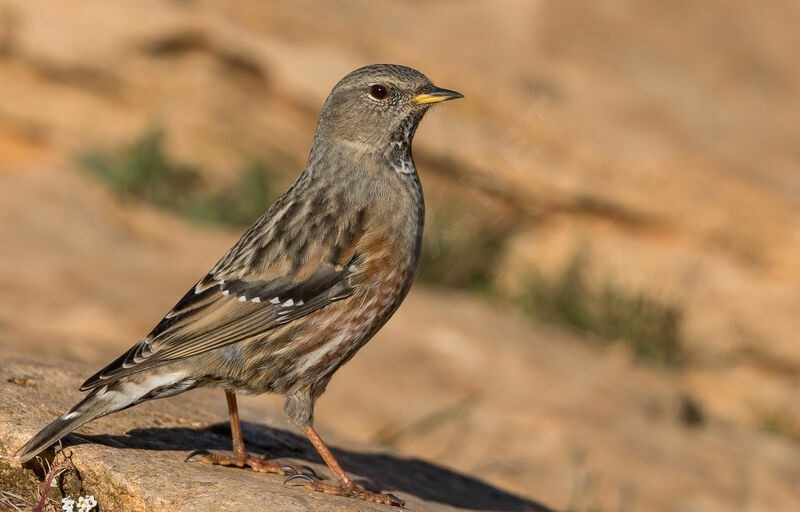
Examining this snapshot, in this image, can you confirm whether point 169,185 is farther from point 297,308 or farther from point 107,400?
point 107,400

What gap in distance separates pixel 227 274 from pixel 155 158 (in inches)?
309

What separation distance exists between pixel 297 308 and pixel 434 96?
1596 millimetres

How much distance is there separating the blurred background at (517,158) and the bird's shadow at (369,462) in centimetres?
337

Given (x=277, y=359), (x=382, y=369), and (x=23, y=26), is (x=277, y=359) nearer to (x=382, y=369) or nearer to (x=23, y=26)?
(x=382, y=369)

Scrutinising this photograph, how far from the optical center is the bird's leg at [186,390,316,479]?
19.7 ft

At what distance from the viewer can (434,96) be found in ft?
23.1

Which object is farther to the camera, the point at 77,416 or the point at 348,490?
the point at 348,490

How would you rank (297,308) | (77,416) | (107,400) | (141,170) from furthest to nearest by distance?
(141,170) → (297,308) → (107,400) → (77,416)

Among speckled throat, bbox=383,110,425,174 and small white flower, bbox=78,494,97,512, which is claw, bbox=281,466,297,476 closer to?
small white flower, bbox=78,494,97,512

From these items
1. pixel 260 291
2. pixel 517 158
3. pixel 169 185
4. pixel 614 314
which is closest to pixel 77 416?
pixel 260 291

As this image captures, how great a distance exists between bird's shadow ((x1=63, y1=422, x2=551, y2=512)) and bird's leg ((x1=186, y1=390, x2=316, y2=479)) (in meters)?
0.14

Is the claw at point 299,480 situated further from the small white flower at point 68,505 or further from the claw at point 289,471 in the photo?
the small white flower at point 68,505

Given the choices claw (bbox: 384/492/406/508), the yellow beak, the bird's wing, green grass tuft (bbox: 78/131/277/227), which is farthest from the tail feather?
green grass tuft (bbox: 78/131/277/227)

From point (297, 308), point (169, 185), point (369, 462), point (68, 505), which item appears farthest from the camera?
point (169, 185)
